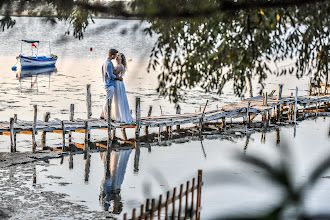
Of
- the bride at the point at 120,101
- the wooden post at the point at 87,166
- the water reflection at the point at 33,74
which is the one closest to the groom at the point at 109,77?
the bride at the point at 120,101

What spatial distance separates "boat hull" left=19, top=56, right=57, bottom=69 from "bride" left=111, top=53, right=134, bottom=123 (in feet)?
137

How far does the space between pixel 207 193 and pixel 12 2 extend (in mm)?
11992

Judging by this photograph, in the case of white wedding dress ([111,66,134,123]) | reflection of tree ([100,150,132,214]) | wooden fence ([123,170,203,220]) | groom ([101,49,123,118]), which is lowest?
reflection of tree ([100,150,132,214])

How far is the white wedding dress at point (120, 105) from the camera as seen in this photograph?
61.9 ft

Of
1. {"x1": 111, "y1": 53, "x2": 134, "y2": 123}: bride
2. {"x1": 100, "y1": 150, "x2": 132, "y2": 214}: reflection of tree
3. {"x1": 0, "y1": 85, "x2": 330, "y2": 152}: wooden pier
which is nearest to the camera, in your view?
{"x1": 100, "y1": 150, "x2": 132, "y2": 214}: reflection of tree

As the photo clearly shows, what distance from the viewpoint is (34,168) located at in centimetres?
1817

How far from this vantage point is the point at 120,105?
19859mm

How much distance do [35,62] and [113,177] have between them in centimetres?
4649

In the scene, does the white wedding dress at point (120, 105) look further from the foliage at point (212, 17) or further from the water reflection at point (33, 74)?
the water reflection at point (33, 74)

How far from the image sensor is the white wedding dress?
61.9ft

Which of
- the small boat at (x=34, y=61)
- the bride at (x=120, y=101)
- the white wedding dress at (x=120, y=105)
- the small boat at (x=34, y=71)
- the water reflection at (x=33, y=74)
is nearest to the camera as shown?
the bride at (x=120, y=101)

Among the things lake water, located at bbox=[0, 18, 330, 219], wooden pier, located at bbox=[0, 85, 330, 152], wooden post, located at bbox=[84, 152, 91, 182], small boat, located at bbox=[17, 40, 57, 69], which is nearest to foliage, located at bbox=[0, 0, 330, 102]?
lake water, located at bbox=[0, 18, 330, 219]

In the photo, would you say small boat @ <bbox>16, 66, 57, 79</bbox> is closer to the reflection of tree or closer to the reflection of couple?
the reflection of tree

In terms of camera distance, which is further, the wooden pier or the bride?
the wooden pier
